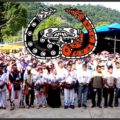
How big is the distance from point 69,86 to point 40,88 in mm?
1106

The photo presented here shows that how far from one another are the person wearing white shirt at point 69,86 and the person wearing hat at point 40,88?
795 millimetres

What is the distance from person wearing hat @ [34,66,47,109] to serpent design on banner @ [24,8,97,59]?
94 cm

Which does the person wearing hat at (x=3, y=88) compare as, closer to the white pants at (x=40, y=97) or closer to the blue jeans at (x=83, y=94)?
the white pants at (x=40, y=97)

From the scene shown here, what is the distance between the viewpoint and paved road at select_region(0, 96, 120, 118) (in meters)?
14.6

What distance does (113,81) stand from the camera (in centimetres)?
1623

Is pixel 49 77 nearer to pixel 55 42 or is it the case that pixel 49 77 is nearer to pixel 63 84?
pixel 63 84

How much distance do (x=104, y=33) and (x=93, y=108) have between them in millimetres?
10867

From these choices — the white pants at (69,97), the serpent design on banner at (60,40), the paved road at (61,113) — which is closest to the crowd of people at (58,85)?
the white pants at (69,97)

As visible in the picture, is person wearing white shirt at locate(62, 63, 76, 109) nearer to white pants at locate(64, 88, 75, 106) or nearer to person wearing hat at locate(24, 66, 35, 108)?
white pants at locate(64, 88, 75, 106)

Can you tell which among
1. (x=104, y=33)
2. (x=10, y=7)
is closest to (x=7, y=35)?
(x=10, y=7)

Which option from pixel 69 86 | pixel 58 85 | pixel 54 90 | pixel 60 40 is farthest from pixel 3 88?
pixel 60 40

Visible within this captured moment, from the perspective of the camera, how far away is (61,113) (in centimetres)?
1513

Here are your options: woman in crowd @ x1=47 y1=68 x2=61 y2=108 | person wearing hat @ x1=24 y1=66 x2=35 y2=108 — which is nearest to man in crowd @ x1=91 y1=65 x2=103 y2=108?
woman in crowd @ x1=47 y1=68 x2=61 y2=108

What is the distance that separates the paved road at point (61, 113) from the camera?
1459 centimetres
